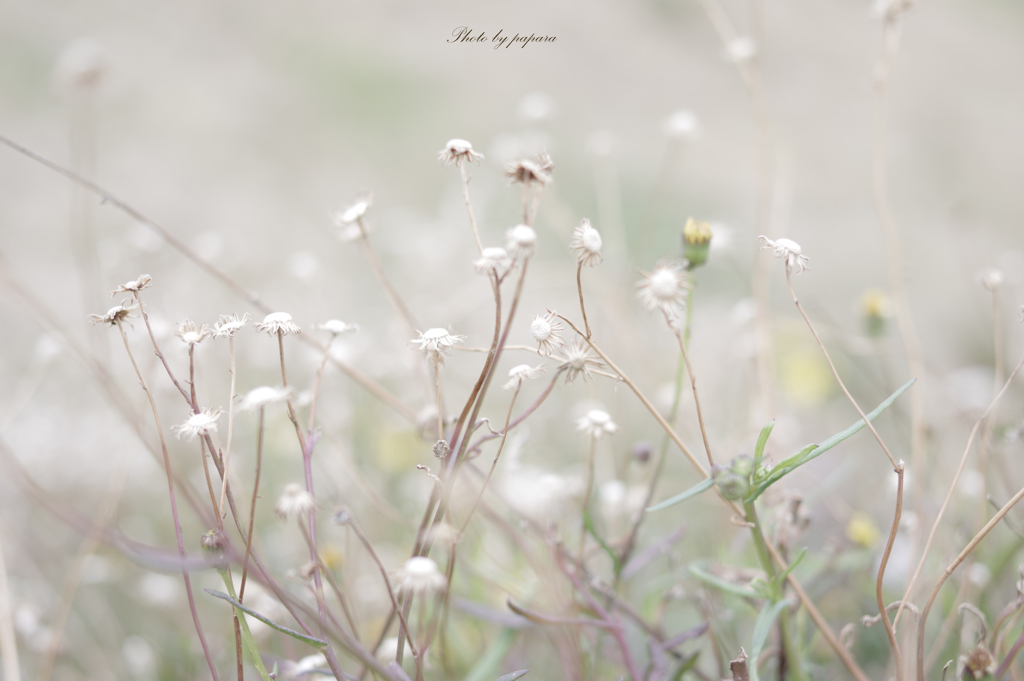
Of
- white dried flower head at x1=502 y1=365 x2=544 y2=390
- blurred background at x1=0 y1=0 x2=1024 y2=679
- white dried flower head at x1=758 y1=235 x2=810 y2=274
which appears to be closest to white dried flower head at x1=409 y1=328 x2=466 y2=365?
white dried flower head at x1=502 y1=365 x2=544 y2=390

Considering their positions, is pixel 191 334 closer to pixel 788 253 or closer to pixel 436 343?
pixel 436 343

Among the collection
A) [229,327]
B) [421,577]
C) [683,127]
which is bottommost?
[421,577]

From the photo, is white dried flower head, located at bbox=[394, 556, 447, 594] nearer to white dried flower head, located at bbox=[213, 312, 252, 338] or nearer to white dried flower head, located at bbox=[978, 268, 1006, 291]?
white dried flower head, located at bbox=[213, 312, 252, 338]

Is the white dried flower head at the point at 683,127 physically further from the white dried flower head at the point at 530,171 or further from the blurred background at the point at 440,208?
the white dried flower head at the point at 530,171

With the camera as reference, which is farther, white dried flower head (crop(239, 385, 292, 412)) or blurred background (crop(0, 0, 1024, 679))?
blurred background (crop(0, 0, 1024, 679))

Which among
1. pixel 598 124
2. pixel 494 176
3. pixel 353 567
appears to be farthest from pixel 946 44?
pixel 353 567

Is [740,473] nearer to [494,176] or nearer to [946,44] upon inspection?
[494,176]

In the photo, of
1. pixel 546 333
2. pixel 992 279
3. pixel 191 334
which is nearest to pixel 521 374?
pixel 546 333
